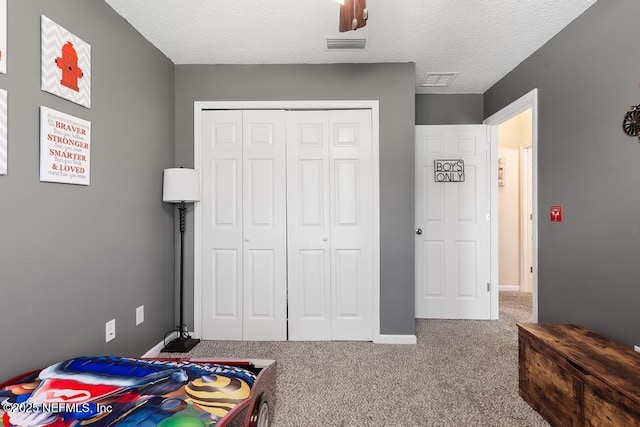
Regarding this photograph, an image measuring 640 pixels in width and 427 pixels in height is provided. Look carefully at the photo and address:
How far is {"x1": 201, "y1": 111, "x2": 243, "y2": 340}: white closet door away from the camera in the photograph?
107 inches

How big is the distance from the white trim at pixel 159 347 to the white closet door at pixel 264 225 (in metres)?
0.64

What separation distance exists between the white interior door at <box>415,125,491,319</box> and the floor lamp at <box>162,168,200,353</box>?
229 centimetres

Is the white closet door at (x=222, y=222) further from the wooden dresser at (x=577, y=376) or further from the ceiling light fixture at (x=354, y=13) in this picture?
the wooden dresser at (x=577, y=376)

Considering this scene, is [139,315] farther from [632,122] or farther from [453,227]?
[632,122]

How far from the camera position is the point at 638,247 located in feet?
5.50

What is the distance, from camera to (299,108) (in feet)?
8.94

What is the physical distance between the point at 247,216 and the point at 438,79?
236cm

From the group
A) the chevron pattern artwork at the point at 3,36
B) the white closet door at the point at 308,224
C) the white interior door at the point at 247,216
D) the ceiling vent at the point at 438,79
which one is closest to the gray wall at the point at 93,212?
the chevron pattern artwork at the point at 3,36

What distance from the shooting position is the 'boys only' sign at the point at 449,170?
3.22m

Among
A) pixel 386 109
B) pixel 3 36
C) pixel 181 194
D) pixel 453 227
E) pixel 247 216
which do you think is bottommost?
pixel 453 227

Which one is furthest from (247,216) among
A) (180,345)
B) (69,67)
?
(69,67)

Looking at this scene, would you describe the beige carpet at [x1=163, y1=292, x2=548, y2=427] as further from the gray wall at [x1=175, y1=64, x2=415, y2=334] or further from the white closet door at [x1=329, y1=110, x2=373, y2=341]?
the gray wall at [x1=175, y1=64, x2=415, y2=334]

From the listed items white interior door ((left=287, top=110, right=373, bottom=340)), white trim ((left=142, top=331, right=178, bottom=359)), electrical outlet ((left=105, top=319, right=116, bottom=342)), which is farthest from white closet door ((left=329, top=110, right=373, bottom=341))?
electrical outlet ((left=105, top=319, right=116, bottom=342))

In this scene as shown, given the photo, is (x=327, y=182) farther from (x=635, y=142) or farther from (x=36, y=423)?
(x=36, y=423)
